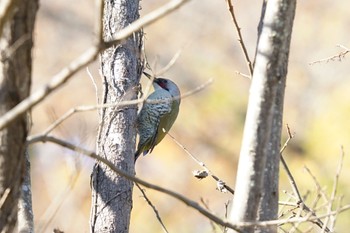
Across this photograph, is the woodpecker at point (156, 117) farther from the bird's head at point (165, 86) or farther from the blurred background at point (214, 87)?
the blurred background at point (214, 87)

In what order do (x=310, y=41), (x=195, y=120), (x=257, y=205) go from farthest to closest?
(x=310, y=41), (x=195, y=120), (x=257, y=205)

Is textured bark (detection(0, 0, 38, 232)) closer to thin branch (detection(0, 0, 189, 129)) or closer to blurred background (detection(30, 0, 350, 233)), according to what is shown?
thin branch (detection(0, 0, 189, 129))

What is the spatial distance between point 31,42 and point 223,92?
12.0 m

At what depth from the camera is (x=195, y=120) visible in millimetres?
13469

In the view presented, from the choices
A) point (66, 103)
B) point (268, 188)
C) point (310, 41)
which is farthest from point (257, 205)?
point (310, 41)

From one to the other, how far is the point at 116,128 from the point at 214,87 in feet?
35.5

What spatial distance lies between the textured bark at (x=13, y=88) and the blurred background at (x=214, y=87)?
8.47 meters

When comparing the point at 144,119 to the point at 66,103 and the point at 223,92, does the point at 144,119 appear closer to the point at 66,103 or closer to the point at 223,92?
the point at 66,103

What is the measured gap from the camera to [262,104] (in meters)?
2.51

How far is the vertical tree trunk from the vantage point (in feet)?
12.5

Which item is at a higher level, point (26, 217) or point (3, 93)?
point (26, 217)

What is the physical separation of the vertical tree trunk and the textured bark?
1.36 m

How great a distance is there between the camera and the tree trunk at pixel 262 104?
2.52 meters

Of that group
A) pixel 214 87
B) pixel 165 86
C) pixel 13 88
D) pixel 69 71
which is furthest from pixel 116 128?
pixel 214 87
